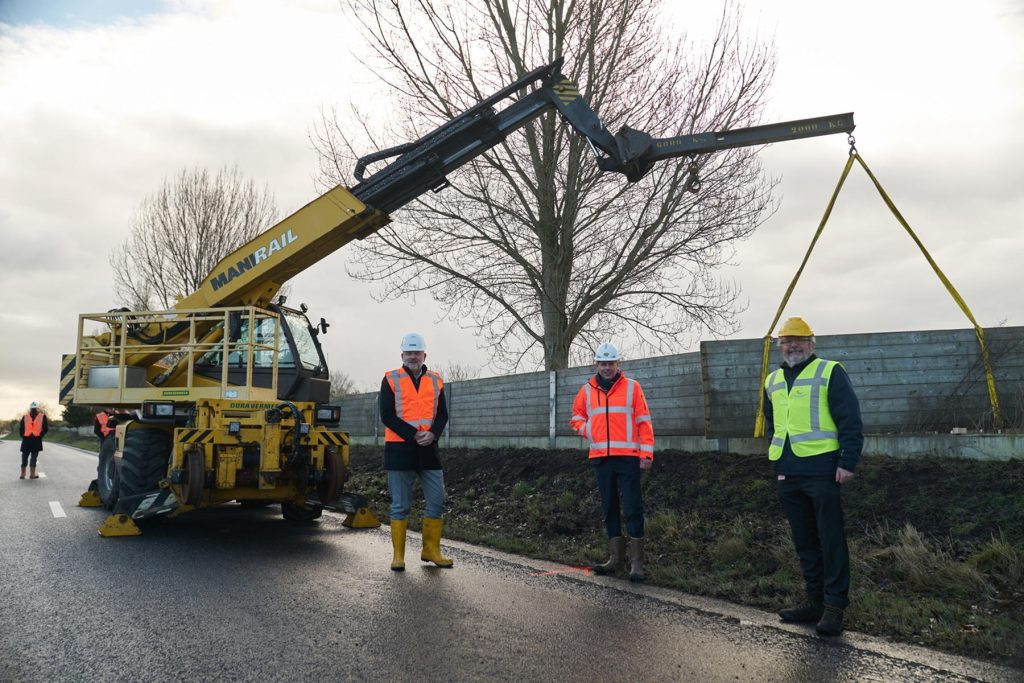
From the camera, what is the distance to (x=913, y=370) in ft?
29.6

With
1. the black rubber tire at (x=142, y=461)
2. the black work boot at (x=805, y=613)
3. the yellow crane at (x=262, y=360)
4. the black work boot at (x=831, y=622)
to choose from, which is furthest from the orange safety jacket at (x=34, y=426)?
the black work boot at (x=831, y=622)

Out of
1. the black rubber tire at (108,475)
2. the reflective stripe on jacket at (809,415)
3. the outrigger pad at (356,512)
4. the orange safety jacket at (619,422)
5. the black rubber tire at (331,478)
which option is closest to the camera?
the reflective stripe on jacket at (809,415)

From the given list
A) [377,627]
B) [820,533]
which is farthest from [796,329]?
[377,627]

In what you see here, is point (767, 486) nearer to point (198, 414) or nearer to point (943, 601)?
point (943, 601)

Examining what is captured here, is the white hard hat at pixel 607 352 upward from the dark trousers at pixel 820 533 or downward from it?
upward

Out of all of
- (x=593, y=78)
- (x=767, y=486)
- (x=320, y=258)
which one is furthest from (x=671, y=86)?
(x=767, y=486)

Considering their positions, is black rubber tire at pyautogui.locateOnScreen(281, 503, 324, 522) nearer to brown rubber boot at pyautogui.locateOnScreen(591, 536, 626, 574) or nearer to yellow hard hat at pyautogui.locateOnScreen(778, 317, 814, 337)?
brown rubber boot at pyautogui.locateOnScreen(591, 536, 626, 574)

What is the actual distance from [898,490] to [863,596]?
7.41 feet

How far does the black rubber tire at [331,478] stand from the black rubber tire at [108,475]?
3.02 meters

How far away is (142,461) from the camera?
29.4ft

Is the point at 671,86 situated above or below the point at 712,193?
above

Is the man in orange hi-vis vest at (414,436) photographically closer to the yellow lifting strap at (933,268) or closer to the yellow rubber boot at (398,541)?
the yellow rubber boot at (398,541)

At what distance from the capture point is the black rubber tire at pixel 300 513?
9.65m

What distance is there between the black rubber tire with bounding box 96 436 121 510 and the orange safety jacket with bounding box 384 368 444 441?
4.90 metres
